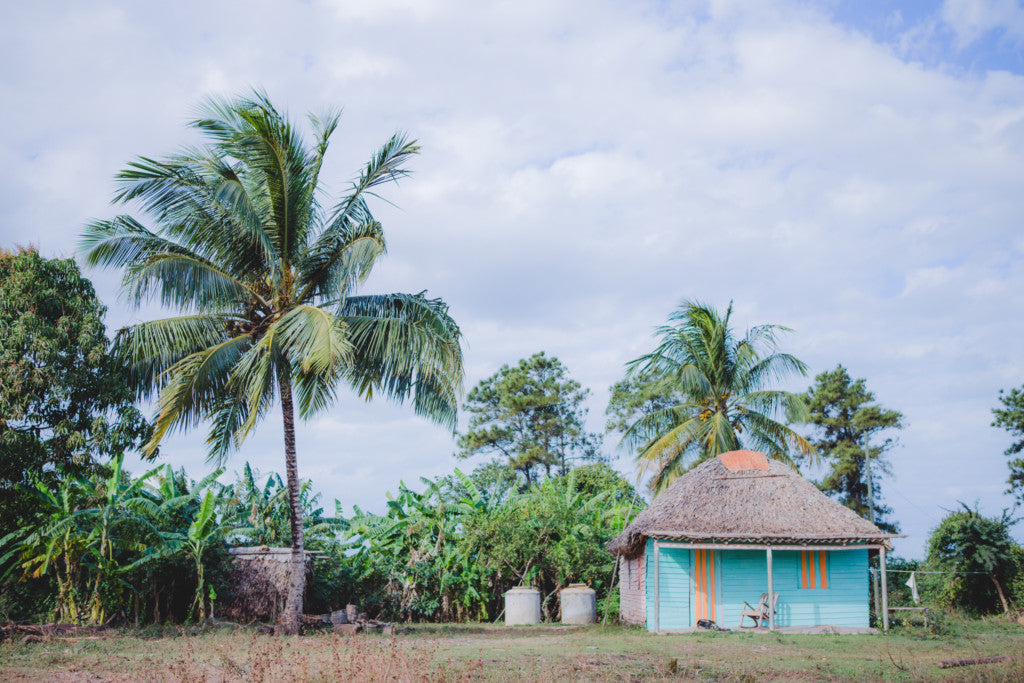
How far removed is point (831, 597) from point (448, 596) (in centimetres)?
872

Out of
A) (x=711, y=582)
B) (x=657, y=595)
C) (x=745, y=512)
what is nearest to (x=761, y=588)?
(x=711, y=582)

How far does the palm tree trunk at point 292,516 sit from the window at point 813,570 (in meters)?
10.3

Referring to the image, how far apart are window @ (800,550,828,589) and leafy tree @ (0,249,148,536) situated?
13692 millimetres

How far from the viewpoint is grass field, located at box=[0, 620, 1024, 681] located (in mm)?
8320

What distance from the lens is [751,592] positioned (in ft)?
59.2

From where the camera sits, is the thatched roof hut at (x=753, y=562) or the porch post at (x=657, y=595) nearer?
the porch post at (x=657, y=595)

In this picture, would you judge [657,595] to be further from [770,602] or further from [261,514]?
[261,514]

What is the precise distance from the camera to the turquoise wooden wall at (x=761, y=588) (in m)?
17.8

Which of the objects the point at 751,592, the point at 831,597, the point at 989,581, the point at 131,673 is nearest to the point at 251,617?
the point at 131,673

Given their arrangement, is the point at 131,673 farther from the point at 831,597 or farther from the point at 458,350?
the point at 831,597

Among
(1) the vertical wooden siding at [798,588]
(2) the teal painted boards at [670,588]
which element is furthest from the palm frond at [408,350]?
(1) the vertical wooden siding at [798,588]

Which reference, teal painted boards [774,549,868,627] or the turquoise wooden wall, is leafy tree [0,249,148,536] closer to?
the turquoise wooden wall

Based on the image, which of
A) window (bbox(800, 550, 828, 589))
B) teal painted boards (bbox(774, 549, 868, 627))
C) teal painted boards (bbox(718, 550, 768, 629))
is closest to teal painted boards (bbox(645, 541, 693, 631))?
teal painted boards (bbox(718, 550, 768, 629))

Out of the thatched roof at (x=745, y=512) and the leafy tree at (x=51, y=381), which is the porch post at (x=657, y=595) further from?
the leafy tree at (x=51, y=381)
